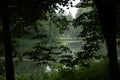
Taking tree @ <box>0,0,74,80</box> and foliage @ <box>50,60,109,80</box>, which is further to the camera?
foliage @ <box>50,60,109,80</box>

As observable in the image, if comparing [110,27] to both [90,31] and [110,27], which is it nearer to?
[110,27]

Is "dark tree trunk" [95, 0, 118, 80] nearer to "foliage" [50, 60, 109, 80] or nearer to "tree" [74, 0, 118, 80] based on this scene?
"tree" [74, 0, 118, 80]

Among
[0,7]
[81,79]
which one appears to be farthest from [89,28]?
[0,7]

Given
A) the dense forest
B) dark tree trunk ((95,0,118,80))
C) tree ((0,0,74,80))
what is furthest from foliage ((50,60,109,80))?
tree ((0,0,74,80))

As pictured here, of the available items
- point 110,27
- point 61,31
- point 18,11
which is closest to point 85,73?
point 61,31

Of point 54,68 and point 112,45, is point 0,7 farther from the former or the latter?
point 54,68

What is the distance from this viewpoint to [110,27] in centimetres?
546

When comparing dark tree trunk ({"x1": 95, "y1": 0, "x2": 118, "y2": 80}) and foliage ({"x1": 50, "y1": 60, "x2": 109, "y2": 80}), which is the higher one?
dark tree trunk ({"x1": 95, "y1": 0, "x2": 118, "y2": 80})

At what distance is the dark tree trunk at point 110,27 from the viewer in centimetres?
533

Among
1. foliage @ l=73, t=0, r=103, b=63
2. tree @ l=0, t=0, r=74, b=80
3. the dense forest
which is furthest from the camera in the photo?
foliage @ l=73, t=0, r=103, b=63

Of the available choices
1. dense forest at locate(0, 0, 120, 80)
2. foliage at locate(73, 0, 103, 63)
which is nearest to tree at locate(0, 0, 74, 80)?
dense forest at locate(0, 0, 120, 80)

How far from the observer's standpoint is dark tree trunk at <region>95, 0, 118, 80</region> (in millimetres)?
5332

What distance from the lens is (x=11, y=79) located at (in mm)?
5297

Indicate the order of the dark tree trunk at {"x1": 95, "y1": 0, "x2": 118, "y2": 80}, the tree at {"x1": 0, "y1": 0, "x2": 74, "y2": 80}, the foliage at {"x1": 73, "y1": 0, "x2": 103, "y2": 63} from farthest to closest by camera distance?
the foliage at {"x1": 73, "y1": 0, "x2": 103, "y2": 63}
the dark tree trunk at {"x1": 95, "y1": 0, "x2": 118, "y2": 80}
the tree at {"x1": 0, "y1": 0, "x2": 74, "y2": 80}
